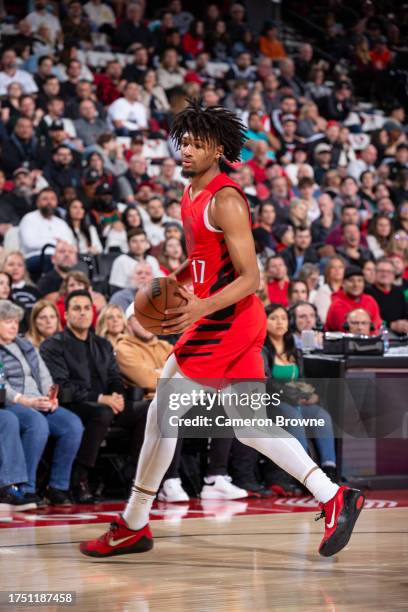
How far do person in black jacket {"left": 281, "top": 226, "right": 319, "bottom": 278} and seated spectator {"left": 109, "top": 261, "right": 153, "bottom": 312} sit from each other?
2.43 meters

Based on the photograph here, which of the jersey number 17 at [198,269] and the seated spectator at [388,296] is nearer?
the jersey number 17 at [198,269]

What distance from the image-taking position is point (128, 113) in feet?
43.0

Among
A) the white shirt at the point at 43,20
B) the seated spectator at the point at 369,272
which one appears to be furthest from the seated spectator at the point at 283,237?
the white shirt at the point at 43,20

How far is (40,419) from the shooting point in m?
6.82

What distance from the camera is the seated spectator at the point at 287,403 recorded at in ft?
24.6

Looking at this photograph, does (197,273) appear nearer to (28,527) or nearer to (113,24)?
(28,527)

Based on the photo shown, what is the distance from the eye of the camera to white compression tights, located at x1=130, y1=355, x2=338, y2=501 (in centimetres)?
457

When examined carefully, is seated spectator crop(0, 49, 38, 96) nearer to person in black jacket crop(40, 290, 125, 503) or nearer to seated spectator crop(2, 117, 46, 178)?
seated spectator crop(2, 117, 46, 178)

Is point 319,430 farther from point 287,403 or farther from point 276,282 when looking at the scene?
point 276,282

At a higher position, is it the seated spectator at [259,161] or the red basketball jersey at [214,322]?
the seated spectator at [259,161]

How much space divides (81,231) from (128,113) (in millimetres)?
3046

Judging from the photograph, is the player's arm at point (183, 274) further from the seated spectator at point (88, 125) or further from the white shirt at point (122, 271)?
the seated spectator at point (88, 125)

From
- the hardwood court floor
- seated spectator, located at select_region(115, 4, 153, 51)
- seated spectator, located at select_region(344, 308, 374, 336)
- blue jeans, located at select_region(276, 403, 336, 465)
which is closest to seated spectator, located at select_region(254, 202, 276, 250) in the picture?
seated spectator, located at select_region(344, 308, 374, 336)

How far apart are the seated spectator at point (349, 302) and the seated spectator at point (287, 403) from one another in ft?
3.91
